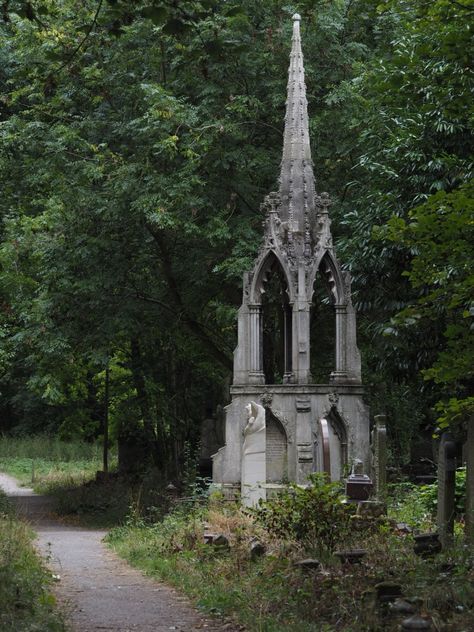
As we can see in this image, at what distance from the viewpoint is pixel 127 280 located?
23.7 meters

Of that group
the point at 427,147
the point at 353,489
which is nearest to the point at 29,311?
the point at 427,147

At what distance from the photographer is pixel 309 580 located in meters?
9.38

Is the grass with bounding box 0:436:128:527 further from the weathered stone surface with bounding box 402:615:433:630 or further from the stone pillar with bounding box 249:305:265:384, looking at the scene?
the weathered stone surface with bounding box 402:615:433:630

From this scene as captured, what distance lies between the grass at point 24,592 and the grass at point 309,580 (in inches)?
55.0

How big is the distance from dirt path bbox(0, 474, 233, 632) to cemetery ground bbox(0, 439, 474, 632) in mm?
195

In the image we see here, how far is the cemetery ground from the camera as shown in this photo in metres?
8.25

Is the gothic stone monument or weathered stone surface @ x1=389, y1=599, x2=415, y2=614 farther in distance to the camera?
the gothic stone monument

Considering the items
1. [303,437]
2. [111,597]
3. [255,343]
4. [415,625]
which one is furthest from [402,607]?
[255,343]

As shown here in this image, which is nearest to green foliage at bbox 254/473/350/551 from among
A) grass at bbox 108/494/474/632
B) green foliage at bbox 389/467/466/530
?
grass at bbox 108/494/474/632

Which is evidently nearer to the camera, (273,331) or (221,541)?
(221,541)

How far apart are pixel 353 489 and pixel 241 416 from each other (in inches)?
202

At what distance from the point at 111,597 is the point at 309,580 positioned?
7.96ft

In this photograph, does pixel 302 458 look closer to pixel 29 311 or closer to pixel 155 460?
pixel 29 311

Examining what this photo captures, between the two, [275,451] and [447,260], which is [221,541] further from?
[275,451]
